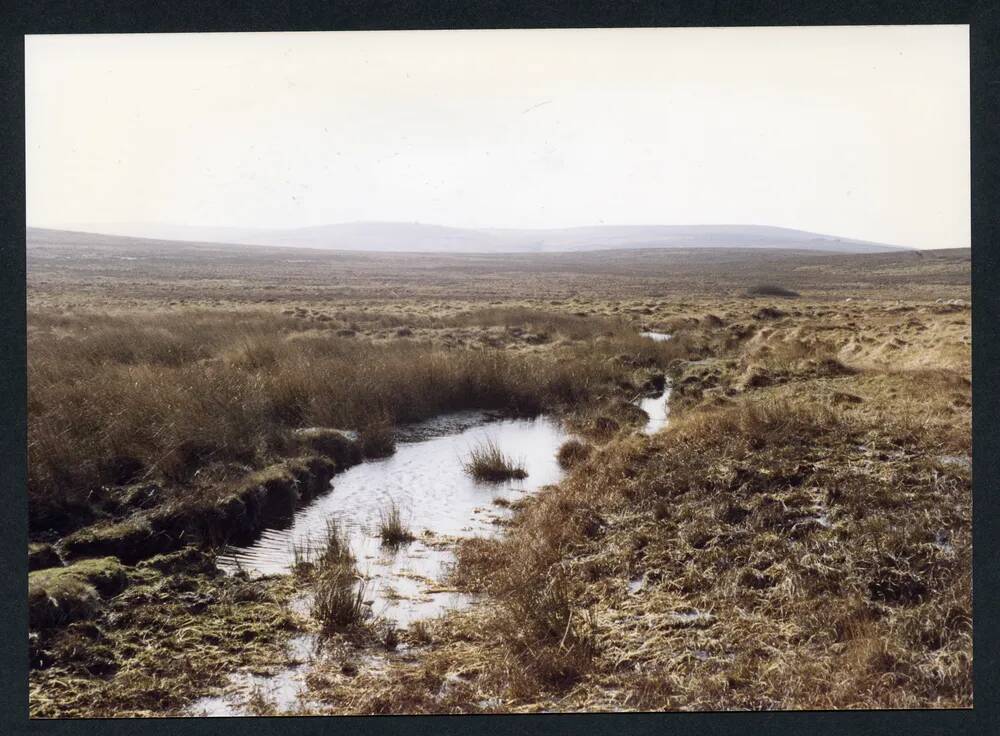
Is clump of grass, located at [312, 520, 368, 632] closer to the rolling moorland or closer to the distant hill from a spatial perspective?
the rolling moorland

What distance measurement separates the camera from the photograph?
3920 millimetres

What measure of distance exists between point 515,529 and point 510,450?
4.42ft

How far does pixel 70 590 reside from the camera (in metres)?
4.00

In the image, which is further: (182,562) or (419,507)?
(419,507)

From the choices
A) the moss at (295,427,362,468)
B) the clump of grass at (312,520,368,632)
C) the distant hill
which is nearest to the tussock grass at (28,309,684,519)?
the moss at (295,427,362,468)

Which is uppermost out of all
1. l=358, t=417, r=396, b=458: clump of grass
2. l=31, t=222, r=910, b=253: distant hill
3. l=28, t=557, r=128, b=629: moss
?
l=31, t=222, r=910, b=253: distant hill

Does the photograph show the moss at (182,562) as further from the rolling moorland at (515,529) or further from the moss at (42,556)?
the moss at (42,556)

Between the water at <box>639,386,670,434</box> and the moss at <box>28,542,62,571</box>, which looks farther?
the water at <box>639,386,670,434</box>

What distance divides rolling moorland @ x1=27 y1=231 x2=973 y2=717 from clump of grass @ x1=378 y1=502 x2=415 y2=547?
18 mm

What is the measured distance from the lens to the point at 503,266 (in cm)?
1346

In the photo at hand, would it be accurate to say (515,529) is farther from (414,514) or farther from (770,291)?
(770,291)

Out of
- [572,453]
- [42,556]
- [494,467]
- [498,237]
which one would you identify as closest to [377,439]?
[494,467]

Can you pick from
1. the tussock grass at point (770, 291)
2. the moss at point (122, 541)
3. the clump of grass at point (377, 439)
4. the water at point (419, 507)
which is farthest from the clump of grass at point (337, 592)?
the tussock grass at point (770, 291)

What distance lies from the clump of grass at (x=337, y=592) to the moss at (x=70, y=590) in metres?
0.97
